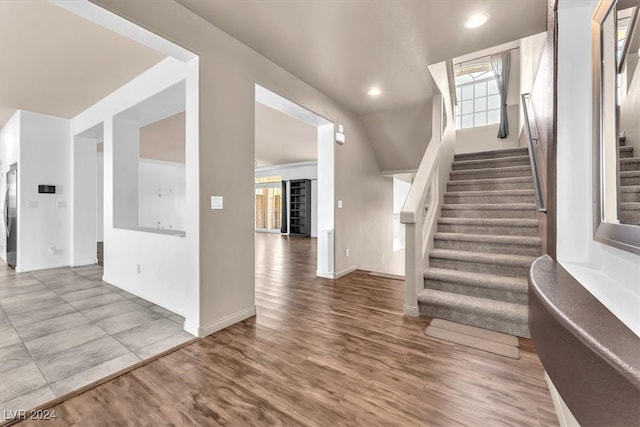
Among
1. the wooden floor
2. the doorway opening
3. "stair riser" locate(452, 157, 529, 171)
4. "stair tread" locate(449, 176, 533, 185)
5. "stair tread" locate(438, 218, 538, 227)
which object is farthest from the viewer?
the doorway opening

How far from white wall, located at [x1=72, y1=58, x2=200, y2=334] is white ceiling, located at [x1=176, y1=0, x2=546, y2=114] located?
0.66 m

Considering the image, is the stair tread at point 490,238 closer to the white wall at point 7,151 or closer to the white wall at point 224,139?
the white wall at point 224,139

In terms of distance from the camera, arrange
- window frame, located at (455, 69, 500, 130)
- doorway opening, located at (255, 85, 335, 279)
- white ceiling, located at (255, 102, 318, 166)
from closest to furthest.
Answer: doorway opening, located at (255, 85, 335, 279) < white ceiling, located at (255, 102, 318, 166) < window frame, located at (455, 69, 500, 130)

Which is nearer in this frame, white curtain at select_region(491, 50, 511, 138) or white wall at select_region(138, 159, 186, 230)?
white curtain at select_region(491, 50, 511, 138)

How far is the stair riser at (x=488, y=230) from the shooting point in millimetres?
2954

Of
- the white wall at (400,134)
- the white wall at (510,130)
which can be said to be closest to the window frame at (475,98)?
the white wall at (510,130)

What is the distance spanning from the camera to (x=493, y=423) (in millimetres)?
1392

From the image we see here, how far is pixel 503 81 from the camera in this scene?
5883 mm

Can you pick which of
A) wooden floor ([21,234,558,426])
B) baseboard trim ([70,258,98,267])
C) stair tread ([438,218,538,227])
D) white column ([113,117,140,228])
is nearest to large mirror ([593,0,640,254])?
wooden floor ([21,234,558,426])

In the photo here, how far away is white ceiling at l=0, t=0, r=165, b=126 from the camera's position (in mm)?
2283

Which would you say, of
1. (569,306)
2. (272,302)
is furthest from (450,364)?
(272,302)

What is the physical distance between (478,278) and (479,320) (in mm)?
413

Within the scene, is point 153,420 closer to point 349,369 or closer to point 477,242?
point 349,369

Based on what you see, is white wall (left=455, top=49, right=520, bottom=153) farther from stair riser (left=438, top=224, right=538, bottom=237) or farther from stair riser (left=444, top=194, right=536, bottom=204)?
stair riser (left=438, top=224, right=538, bottom=237)
